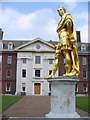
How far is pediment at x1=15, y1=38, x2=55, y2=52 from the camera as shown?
38.2 metres

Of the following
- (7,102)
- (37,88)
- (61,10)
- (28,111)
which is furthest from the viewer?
(37,88)

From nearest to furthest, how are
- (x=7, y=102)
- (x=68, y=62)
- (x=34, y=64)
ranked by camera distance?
(x=68, y=62)
(x=7, y=102)
(x=34, y=64)

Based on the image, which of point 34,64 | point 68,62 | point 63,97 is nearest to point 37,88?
point 34,64

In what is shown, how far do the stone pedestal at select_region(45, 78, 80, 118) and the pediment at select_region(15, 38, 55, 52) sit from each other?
30652 millimetres

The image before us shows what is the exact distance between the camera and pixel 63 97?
763 centimetres

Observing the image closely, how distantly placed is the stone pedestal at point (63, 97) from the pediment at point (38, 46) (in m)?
30.7

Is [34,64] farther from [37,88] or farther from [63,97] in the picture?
[63,97]

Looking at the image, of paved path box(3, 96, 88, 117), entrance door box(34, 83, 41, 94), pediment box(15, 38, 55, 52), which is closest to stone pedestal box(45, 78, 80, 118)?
paved path box(3, 96, 88, 117)

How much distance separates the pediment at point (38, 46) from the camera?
1503 inches

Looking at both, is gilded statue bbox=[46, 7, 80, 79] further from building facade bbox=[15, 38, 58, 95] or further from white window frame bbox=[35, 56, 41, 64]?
white window frame bbox=[35, 56, 41, 64]

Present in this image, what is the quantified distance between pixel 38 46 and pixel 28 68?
5.09 metres

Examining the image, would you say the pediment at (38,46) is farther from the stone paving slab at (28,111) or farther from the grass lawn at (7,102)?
the stone paving slab at (28,111)

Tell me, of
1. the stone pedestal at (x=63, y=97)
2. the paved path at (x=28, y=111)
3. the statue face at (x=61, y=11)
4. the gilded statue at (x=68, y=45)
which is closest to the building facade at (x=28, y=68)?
the paved path at (x=28, y=111)

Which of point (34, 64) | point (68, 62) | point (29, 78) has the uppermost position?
point (34, 64)
